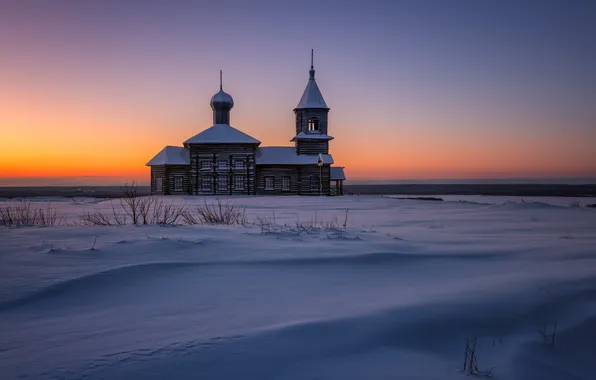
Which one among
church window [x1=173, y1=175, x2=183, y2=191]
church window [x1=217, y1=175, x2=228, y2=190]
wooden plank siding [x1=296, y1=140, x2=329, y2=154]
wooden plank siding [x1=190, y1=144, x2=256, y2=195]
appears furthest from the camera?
wooden plank siding [x1=296, y1=140, x2=329, y2=154]

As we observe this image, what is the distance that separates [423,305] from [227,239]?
3.12 metres

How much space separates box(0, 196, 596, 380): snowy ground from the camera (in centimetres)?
187

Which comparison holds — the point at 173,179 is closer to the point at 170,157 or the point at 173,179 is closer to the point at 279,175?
→ the point at 170,157

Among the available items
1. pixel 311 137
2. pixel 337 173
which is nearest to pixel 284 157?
pixel 311 137

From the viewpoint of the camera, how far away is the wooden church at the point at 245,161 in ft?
99.8

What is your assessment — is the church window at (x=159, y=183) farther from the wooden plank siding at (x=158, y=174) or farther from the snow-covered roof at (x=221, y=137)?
the snow-covered roof at (x=221, y=137)

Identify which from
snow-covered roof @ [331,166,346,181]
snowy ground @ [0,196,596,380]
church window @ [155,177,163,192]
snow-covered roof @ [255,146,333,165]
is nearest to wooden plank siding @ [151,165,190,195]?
church window @ [155,177,163,192]

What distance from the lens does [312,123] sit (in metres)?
33.9

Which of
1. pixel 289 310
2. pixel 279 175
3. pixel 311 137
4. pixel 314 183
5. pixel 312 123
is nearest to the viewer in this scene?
pixel 289 310

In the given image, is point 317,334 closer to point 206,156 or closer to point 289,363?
point 289,363

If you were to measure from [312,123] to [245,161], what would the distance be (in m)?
7.07

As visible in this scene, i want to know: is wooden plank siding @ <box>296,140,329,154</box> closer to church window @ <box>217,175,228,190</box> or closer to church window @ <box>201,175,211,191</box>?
church window @ <box>217,175,228,190</box>

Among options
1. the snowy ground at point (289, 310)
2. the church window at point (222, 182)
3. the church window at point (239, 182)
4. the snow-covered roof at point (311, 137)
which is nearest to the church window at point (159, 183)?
the church window at point (222, 182)

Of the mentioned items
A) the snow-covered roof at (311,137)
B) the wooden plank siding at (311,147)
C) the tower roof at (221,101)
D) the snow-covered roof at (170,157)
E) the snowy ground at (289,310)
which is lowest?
the snowy ground at (289,310)
